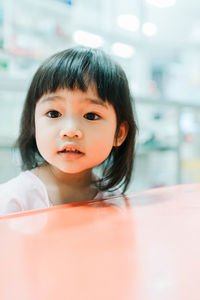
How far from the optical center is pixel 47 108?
57 centimetres

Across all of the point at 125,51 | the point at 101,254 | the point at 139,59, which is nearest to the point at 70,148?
the point at 101,254

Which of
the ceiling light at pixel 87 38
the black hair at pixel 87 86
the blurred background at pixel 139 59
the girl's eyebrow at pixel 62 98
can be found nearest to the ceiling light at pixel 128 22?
the blurred background at pixel 139 59

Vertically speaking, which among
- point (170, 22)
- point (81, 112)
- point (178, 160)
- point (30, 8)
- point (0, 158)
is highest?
point (170, 22)

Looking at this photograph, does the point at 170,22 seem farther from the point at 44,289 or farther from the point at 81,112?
the point at 44,289

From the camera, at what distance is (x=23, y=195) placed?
0.58 m

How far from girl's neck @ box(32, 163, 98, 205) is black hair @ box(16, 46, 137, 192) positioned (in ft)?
0.16

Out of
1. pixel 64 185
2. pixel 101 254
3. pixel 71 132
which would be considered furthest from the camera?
pixel 64 185

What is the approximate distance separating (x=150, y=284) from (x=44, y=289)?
0.22ft

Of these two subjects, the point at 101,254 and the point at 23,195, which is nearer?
the point at 101,254

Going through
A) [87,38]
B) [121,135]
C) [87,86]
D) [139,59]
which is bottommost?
[121,135]

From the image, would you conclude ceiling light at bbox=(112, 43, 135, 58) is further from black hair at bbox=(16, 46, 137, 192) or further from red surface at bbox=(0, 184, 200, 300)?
red surface at bbox=(0, 184, 200, 300)

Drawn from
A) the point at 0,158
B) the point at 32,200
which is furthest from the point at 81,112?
the point at 0,158

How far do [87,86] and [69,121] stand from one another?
90 mm

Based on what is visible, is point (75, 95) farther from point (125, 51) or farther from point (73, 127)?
point (125, 51)
